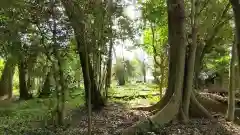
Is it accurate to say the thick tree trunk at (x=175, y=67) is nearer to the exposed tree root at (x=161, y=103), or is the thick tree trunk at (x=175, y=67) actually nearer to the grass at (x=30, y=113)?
the exposed tree root at (x=161, y=103)

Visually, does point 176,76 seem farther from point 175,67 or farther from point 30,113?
point 30,113

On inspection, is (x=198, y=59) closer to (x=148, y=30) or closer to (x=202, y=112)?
(x=148, y=30)

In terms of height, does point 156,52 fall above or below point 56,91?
above

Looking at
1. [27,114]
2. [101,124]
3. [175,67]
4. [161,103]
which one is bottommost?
[101,124]

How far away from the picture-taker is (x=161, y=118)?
30.6 feet

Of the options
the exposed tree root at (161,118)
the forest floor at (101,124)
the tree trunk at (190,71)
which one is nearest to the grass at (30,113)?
the forest floor at (101,124)

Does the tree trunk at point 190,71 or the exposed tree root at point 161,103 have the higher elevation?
the tree trunk at point 190,71

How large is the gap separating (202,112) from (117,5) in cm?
428

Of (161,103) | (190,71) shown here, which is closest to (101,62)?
(161,103)

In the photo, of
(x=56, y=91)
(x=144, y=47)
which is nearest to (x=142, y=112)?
(x=56, y=91)

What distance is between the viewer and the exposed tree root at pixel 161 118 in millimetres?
8547

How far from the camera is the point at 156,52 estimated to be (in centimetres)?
1485

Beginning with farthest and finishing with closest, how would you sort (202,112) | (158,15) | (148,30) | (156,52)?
(148,30) < (156,52) < (158,15) < (202,112)

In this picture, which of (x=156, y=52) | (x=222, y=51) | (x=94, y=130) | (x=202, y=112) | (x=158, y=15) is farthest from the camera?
(x=222, y=51)
